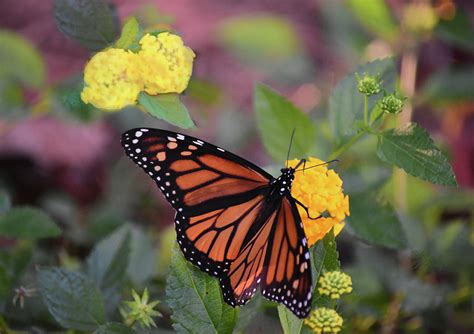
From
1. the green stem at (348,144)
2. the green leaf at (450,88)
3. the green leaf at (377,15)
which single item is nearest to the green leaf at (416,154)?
the green stem at (348,144)

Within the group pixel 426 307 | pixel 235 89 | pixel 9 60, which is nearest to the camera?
pixel 426 307

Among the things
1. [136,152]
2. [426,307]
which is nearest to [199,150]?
[136,152]

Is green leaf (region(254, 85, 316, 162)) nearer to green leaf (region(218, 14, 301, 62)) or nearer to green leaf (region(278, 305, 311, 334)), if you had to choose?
green leaf (region(278, 305, 311, 334))

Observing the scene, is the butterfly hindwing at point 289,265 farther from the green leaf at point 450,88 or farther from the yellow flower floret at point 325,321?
the green leaf at point 450,88

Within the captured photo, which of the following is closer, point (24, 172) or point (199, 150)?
point (199, 150)

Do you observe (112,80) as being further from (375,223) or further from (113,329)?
(375,223)

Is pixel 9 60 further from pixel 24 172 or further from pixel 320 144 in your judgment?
pixel 320 144

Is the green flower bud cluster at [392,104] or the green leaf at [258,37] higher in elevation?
the green leaf at [258,37]
